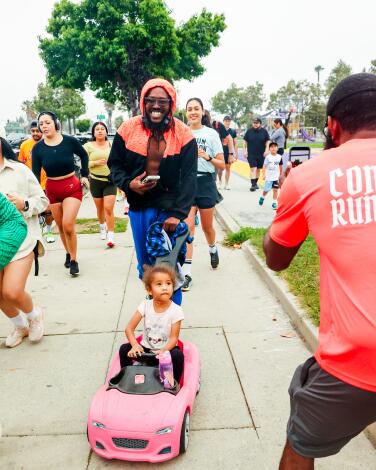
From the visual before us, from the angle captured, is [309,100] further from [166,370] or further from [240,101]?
[166,370]

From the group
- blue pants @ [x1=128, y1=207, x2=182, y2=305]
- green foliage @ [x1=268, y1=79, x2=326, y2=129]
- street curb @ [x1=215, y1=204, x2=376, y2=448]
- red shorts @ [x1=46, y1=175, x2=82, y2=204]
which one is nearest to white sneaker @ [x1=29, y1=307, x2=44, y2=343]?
blue pants @ [x1=128, y1=207, x2=182, y2=305]

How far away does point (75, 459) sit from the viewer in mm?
2572

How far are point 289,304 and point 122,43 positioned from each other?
21.5 meters

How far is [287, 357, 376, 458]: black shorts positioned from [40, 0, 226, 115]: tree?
2297 cm

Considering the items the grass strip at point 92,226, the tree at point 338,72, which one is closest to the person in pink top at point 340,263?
the grass strip at point 92,226

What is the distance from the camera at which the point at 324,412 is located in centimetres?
154

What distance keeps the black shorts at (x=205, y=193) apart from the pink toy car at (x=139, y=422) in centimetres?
311

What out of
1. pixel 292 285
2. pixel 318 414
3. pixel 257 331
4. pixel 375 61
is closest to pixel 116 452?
pixel 318 414

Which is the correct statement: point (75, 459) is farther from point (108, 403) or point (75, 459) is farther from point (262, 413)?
point (262, 413)

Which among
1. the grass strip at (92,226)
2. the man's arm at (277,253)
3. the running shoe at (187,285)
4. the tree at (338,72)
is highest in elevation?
the tree at (338,72)

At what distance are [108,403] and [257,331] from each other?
194 centimetres

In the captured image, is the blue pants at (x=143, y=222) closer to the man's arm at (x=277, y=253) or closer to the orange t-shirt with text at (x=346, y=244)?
the man's arm at (x=277, y=253)

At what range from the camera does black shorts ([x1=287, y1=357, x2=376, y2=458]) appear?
1.50 m

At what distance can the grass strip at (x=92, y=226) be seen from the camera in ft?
27.1
